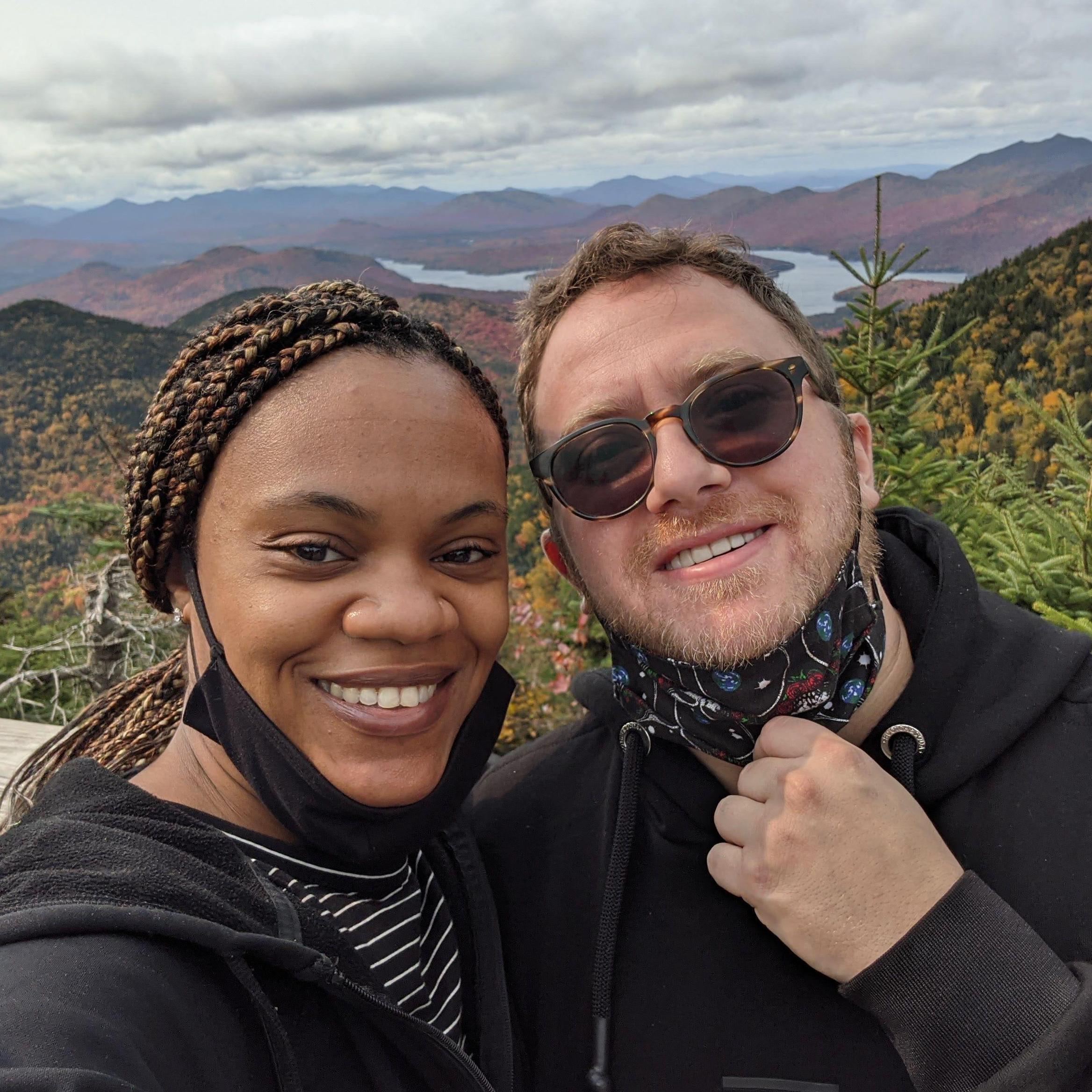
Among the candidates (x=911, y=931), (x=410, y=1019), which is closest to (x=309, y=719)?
(x=410, y=1019)

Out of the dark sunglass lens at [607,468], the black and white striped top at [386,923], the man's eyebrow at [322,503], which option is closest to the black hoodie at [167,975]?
the black and white striped top at [386,923]

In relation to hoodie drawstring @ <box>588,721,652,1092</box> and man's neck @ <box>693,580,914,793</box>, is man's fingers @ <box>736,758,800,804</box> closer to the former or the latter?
man's neck @ <box>693,580,914,793</box>

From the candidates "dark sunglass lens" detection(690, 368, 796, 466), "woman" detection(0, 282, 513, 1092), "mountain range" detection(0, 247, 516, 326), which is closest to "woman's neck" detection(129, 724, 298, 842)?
"woman" detection(0, 282, 513, 1092)

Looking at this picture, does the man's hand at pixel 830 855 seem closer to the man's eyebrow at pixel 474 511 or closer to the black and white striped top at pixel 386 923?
the black and white striped top at pixel 386 923

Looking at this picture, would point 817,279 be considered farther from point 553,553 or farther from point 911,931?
point 911,931

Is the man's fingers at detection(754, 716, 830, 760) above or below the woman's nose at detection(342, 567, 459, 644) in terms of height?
below

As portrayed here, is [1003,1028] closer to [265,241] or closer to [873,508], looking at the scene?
[873,508]
